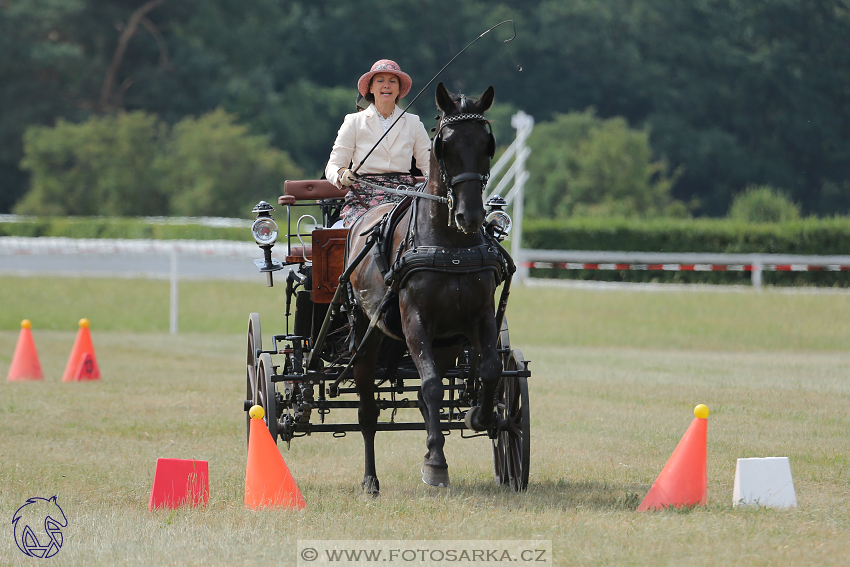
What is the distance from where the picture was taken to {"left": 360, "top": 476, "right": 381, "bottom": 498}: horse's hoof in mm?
6391

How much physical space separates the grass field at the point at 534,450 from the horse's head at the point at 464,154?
1515 mm

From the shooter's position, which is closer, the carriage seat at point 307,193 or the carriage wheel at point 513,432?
the carriage wheel at point 513,432

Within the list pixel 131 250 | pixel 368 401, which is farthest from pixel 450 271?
pixel 131 250

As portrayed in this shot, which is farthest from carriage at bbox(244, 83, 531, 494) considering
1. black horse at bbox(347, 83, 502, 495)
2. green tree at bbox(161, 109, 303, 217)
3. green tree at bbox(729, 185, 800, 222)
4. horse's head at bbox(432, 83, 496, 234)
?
green tree at bbox(161, 109, 303, 217)

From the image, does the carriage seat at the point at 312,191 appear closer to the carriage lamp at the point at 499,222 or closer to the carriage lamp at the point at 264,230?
the carriage lamp at the point at 264,230

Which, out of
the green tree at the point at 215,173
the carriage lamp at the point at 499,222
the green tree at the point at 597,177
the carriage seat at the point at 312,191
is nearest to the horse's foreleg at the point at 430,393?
the carriage lamp at the point at 499,222

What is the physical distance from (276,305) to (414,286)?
16888mm

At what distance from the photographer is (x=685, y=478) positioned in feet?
19.1

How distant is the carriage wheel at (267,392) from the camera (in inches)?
268

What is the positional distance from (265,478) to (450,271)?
1.46 m

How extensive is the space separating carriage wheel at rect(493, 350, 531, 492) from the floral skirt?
1.26 m

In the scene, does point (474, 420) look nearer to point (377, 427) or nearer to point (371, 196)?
point (377, 427)

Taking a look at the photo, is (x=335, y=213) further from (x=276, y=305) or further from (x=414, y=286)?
(x=276, y=305)

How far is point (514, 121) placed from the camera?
25.8 m
